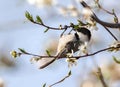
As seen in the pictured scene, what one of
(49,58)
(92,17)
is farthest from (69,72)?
(92,17)

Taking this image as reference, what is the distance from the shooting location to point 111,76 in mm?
2910

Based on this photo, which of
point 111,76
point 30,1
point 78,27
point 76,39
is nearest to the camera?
point 76,39

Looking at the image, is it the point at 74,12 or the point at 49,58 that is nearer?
the point at 49,58

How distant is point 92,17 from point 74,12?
0.87 metres

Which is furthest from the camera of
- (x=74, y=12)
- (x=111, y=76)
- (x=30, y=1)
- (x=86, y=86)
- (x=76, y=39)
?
(x=30, y=1)

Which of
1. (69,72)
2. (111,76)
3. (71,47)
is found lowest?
(111,76)

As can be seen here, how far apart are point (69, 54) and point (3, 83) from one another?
5.43 feet

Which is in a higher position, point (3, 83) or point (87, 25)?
point (87, 25)

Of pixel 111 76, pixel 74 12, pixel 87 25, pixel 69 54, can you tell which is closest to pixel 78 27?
pixel 87 25

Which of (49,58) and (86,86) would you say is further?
(86,86)

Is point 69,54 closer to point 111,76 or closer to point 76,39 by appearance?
point 76,39

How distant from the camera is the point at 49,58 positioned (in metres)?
1.51

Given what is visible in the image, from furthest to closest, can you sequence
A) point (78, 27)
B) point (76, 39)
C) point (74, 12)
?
point (74, 12)
point (78, 27)
point (76, 39)

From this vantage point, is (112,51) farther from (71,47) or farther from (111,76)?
(111,76)
